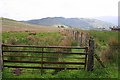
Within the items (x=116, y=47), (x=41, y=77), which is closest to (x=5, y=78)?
(x=41, y=77)

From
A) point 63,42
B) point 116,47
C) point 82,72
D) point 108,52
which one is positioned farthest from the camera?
point 63,42

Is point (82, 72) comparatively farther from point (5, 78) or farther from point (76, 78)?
point (5, 78)

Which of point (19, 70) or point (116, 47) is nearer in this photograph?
point (19, 70)

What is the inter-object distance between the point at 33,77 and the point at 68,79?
128 cm

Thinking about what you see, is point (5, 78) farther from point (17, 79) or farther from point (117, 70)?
point (117, 70)

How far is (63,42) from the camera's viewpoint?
20812 millimetres

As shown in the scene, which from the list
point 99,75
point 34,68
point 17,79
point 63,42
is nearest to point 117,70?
point 99,75

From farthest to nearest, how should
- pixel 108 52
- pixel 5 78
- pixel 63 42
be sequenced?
pixel 63 42 < pixel 108 52 < pixel 5 78

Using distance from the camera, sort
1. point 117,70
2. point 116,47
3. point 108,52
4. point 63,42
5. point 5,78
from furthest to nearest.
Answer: point 63,42 < point 116,47 < point 108,52 < point 117,70 < point 5,78

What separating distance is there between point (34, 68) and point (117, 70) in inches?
135

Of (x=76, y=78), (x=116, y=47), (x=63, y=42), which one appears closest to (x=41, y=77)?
(x=76, y=78)

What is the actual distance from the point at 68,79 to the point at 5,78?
225cm

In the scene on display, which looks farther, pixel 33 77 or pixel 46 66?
pixel 46 66

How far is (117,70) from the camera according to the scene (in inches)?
564
